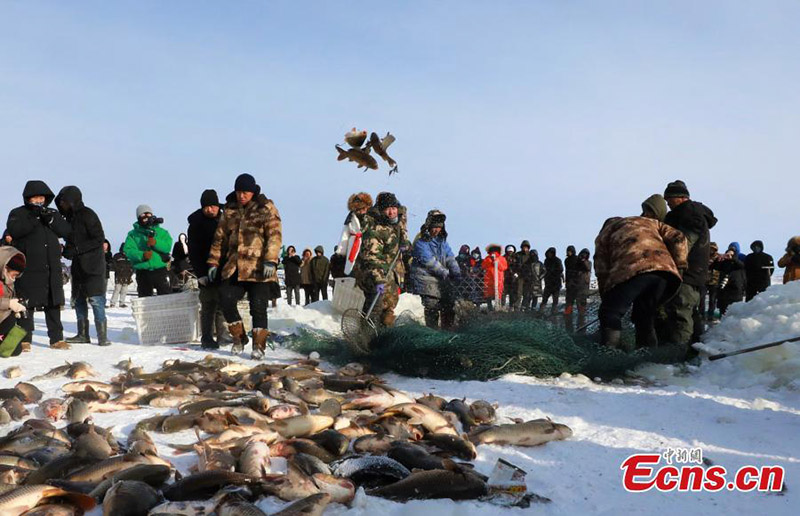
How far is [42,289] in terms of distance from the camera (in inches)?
339

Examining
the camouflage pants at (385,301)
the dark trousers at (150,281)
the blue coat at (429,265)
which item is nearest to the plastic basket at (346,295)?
the blue coat at (429,265)

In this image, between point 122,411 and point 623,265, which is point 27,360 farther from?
point 623,265

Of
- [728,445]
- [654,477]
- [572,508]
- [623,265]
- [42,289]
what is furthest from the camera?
[42,289]

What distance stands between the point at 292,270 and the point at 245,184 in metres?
12.1

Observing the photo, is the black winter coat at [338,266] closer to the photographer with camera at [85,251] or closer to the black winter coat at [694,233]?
the photographer with camera at [85,251]

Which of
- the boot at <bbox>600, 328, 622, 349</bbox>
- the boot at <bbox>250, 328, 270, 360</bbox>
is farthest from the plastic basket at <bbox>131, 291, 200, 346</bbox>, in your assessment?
the boot at <bbox>600, 328, 622, 349</bbox>

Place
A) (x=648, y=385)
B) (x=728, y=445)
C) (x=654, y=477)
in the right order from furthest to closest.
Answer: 1. (x=648, y=385)
2. (x=728, y=445)
3. (x=654, y=477)

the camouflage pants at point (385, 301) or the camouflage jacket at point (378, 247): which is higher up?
the camouflage jacket at point (378, 247)

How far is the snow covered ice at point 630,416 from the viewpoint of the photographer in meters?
3.65

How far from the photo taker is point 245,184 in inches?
324

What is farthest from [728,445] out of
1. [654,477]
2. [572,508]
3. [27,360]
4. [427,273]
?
[27,360]

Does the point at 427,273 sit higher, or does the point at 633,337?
the point at 427,273

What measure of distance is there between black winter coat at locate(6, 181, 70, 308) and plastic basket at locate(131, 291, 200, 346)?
41.8 inches

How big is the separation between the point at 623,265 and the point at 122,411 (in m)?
5.23
